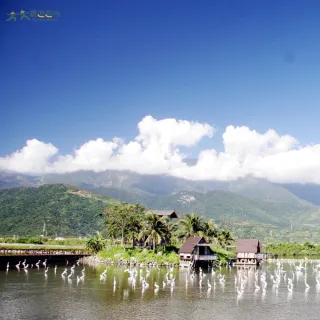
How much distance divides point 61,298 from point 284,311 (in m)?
20.1

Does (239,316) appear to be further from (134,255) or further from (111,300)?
(134,255)

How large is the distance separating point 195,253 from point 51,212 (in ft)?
294

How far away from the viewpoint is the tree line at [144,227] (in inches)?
2835

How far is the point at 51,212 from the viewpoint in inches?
5886

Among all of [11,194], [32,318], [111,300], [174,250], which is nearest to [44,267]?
[174,250]

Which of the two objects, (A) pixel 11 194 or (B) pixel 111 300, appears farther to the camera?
(A) pixel 11 194

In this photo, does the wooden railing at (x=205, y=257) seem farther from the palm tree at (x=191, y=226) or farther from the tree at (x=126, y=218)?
the tree at (x=126, y=218)

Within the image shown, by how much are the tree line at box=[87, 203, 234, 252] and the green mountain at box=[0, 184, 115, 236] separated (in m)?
49.8

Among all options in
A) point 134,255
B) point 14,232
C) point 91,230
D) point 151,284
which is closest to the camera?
point 151,284

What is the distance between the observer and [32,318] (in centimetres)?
3077

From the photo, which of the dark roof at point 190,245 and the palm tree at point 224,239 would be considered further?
the palm tree at point 224,239

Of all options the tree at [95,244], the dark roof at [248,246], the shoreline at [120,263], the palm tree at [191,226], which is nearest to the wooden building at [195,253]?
the shoreline at [120,263]

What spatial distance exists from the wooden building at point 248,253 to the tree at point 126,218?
68.9 feet

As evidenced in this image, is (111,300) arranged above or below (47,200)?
below
